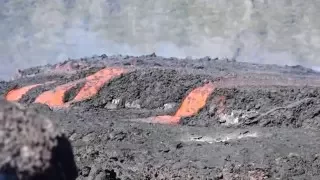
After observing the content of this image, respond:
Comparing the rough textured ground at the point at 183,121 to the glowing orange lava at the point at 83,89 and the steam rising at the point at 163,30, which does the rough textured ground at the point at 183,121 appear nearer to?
the glowing orange lava at the point at 83,89

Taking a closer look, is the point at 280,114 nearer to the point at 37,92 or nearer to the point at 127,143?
the point at 127,143

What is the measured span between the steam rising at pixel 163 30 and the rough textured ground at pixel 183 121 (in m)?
8.06

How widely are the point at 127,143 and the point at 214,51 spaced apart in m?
13.6

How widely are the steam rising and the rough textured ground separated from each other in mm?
8060

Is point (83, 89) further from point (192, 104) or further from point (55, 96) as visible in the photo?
point (192, 104)

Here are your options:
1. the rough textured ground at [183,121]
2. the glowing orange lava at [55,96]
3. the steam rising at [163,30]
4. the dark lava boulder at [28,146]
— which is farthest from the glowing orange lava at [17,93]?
the steam rising at [163,30]

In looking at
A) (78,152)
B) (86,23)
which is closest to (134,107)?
(78,152)

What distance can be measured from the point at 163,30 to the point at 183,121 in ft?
42.6

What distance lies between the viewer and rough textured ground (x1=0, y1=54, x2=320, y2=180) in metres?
5.77

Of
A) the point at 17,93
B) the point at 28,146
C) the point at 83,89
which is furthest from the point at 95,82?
the point at 28,146

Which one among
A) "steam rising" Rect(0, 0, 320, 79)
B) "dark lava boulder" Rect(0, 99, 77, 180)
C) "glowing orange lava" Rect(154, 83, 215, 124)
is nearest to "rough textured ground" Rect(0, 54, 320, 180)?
"glowing orange lava" Rect(154, 83, 215, 124)

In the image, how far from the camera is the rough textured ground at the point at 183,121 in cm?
577

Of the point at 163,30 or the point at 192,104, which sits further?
the point at 163,30

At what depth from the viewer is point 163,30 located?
830 inches
